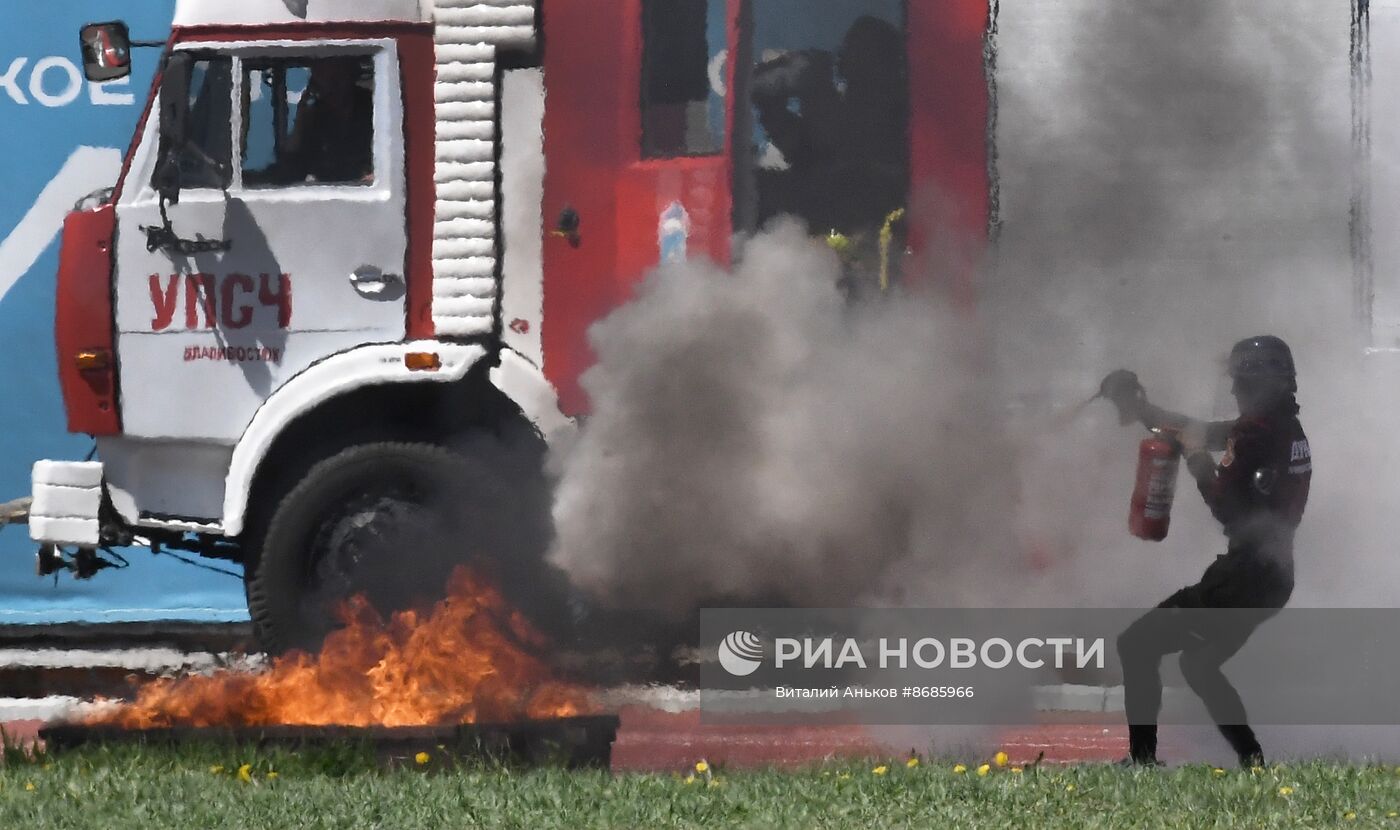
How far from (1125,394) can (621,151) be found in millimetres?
2132

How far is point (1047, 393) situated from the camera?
22.2 ft

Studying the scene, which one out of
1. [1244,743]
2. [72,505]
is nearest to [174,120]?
[72,505]

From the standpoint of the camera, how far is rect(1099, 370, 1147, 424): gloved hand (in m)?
6.58

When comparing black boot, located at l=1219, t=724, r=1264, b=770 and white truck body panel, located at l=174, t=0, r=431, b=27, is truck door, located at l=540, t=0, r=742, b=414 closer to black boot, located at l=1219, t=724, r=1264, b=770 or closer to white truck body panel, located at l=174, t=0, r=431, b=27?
white truck body panel, located at l=174, t=0, r=431, b=27

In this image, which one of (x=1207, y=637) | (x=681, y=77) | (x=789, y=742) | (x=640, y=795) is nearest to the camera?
(x=640, y=795)

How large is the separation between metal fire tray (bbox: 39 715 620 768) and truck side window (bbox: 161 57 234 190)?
231cm

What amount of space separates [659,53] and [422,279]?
1281 mm

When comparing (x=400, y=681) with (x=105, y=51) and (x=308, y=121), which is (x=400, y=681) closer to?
(x=308, y=121)

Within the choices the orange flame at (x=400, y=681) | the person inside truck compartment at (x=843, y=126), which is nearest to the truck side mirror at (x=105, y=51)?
the orange flame at (x=400, y=681)

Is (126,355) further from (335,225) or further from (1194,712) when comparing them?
(1194,712)

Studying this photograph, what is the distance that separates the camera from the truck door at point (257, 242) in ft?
23.1

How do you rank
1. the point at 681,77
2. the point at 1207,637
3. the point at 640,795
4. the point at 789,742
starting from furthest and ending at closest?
the point at 681,77, the point at 789,742, the point at 1207,637, the point at 640,795

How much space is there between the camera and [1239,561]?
20.5 ft

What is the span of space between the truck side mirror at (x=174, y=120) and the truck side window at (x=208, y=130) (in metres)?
0.02
